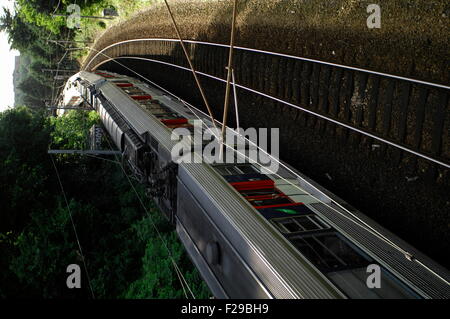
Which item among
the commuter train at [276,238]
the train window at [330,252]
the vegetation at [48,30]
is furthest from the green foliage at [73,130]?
the train window at [330,252]

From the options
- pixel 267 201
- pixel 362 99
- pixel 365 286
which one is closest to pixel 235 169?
pixel 267 201

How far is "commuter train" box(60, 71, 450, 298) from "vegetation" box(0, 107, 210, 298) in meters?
4.27

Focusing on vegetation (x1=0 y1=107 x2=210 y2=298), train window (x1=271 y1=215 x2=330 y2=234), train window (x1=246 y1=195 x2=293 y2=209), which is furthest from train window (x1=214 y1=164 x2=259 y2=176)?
vegetation (x1=0 y1=107 x2=210 y2=298)

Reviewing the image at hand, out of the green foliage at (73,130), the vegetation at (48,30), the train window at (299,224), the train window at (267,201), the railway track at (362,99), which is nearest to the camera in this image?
the train window at (299,224)

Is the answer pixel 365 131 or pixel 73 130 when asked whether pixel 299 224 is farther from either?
pixel 73 130

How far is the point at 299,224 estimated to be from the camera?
17.8 feet

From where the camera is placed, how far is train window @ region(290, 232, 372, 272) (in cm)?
468

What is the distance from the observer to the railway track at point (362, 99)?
573 cm

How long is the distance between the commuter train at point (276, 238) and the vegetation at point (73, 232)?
427 cm

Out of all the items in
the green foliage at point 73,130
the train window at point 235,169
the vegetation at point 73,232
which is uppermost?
the train window at point 235,169

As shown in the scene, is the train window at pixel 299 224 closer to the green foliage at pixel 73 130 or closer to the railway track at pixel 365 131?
the railway track at pixel 365 131

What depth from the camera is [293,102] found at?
8.23 m

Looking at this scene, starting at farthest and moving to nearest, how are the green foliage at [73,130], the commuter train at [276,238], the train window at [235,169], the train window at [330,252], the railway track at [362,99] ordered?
1. the green foliage at [73,130]
2. the train window at [235,169]
3. the railway track at [362,99]
4. the train window at [330,252]
5. the commuter train at [276,238]

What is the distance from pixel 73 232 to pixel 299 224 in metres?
9.61
